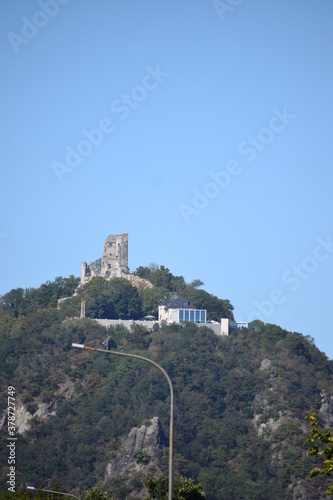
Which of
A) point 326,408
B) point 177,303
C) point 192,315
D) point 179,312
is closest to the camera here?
point 326,408

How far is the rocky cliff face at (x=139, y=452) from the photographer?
118 m

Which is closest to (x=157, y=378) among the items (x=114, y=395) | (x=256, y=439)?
(x=114, y=395)

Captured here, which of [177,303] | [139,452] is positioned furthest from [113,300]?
[139,452]

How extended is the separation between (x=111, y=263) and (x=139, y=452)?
38.2m

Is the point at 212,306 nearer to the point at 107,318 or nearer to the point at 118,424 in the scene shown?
the point at 107,318

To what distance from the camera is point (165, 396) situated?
436ft

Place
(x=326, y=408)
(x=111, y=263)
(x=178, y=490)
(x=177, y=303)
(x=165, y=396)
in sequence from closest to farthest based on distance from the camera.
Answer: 1. (x=178, y=490)
2. (x=165, y=396)
3. (x=326, y=408)
4. (x=177, y=303)
5. (x=111, y=263)

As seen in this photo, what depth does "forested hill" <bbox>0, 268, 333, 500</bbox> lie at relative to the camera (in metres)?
120

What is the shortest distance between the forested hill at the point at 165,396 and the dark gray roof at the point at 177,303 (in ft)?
4.95

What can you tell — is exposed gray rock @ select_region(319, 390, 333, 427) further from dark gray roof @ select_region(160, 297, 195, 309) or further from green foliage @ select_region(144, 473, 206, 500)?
green foliage @ select_region(144, 473, 206, 500)

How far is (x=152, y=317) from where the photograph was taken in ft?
471

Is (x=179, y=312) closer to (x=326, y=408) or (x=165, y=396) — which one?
(x=165, y=396)

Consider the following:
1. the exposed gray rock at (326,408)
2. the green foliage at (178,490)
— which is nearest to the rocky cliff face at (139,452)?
the exposed gray rock at (326,408)

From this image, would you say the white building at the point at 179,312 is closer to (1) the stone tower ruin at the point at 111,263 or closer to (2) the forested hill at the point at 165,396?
(2) the forested hill at the point at 165,396
